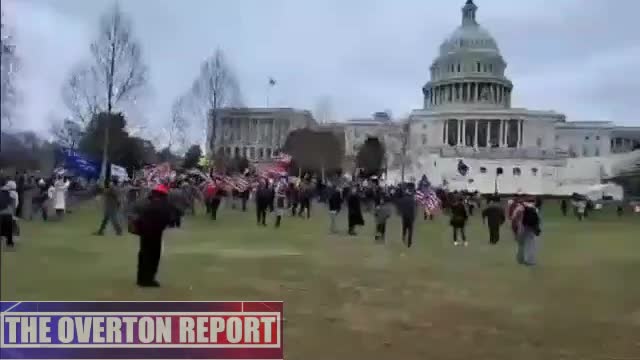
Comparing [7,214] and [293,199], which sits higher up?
[293,199]

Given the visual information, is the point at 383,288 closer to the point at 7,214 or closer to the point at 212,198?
the point at 7,214

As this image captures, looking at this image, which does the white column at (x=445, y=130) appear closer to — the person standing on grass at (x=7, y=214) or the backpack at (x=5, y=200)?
the person standing on grass at (x=7, y=214)

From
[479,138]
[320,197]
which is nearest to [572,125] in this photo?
[479,138]

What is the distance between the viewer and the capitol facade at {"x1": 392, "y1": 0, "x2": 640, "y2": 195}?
11044 centimetres

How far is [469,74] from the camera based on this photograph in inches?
5610

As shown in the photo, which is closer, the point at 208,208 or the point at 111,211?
the point at 111,211

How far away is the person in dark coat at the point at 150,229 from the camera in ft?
39.8

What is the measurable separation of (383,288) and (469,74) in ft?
437

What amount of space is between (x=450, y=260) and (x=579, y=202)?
3497 centimetres

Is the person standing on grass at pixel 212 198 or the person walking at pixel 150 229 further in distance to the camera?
the person standing on grass at pixel 212 198

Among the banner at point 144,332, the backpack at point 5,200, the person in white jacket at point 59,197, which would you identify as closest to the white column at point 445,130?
the person in white jacket at point 59,197

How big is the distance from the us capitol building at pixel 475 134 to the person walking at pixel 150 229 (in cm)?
9563

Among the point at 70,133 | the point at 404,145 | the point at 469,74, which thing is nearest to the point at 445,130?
the point at 469,74

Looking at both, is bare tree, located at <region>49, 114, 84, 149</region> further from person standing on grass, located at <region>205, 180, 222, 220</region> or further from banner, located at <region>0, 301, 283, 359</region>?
banner, located at <region>0, 301, 283, 359</region>
